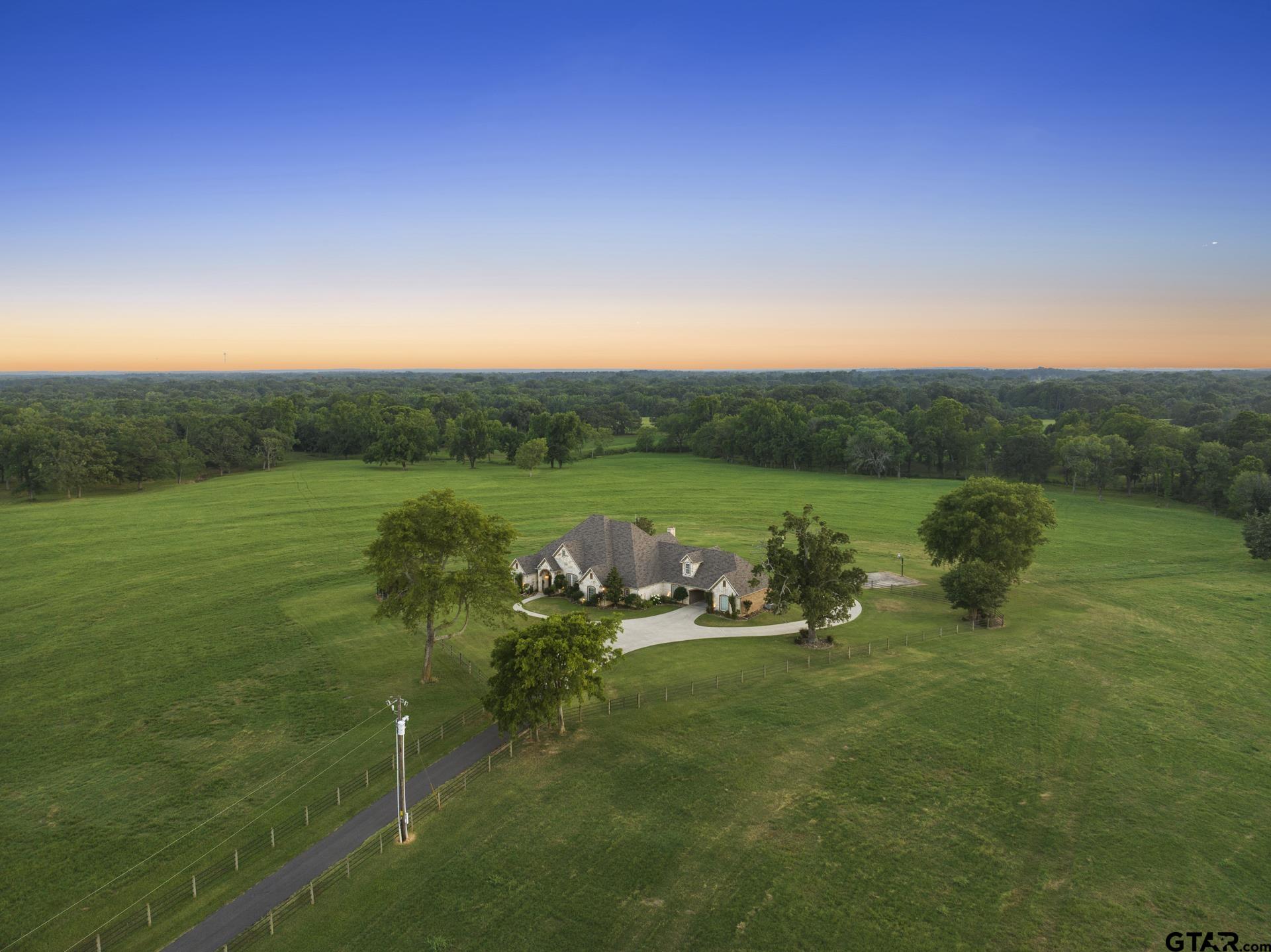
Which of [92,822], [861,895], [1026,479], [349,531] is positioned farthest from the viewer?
[1026,479]

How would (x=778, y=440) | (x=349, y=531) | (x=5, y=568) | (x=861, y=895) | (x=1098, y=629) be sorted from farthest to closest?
(x=778, y=440) < (x=349, y=531) < (x=5, y=568) < (x=1098, y=629) < (x=861, y=895)

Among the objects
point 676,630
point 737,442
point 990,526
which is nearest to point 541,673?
point 676,630

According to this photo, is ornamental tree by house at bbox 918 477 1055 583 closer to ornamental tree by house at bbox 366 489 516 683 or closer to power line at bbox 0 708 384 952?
ornamental tree by house at bbox 366 489 516 683

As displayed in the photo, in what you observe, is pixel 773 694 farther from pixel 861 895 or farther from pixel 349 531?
pixel 349 531

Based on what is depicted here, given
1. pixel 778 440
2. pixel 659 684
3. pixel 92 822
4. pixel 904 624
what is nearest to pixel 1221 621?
pixel 904 624

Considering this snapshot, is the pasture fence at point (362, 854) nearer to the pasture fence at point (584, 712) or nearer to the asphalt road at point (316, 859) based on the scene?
the pasture fence at point (584, 712)

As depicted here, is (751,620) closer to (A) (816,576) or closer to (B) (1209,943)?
(A) (816,576)
